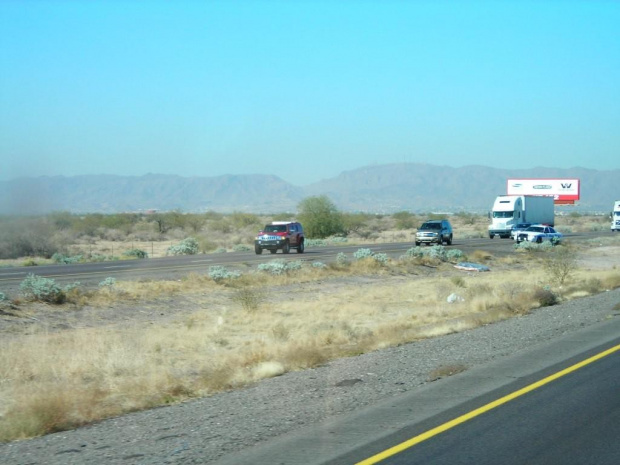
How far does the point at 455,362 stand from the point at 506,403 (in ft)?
12.6

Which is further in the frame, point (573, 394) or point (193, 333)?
point (193, 333)

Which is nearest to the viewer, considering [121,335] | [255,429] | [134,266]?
[255,429]

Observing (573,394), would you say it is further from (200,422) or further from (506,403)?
(200,422)

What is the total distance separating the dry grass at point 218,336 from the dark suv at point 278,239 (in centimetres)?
1261

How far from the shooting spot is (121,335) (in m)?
20.4

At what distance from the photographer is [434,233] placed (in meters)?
59.9

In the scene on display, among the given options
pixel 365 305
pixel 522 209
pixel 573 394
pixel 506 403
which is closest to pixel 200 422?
pixel 506 403

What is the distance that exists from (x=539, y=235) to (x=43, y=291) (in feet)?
159

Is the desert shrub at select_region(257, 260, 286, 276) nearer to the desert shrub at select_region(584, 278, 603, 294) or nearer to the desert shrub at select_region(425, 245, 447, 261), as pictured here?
the desert shrub at select_region(425, 245, 447, 261)

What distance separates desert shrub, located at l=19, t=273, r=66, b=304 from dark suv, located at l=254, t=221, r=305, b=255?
26.4m

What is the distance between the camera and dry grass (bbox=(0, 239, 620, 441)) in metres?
11.4

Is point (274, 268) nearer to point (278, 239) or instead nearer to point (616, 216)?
point (278, 239)

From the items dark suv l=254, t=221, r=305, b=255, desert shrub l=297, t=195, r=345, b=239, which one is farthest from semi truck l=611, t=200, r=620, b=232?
dark suv l=254, t=221, r=305, b=255

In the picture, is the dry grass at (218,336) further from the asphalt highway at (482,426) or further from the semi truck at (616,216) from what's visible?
the semi truck at (616,216)
